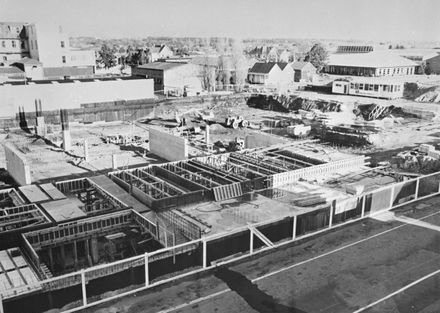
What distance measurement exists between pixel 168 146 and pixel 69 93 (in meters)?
16.5

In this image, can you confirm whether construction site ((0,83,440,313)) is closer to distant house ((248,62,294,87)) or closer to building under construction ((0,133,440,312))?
building under construction ((0,133,440,312))

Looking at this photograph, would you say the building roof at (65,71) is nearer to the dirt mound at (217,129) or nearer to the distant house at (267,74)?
the distant house at (267,74)

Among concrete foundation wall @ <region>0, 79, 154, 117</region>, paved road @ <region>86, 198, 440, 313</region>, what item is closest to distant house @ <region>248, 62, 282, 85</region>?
concrete foundation wall @ <region>0, 79, 154, 117</region>

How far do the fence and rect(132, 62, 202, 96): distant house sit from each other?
121ft

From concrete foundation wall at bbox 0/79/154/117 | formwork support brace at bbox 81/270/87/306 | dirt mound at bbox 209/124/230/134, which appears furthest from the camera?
concrete foundation wall at bbox 0/79/154/117

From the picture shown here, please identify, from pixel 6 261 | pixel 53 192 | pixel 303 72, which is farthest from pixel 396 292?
pixel 303 72

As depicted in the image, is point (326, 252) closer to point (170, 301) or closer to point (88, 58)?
point (170, 301)

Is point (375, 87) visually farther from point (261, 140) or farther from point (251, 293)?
point (251, 293)

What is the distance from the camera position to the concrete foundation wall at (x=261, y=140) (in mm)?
23969

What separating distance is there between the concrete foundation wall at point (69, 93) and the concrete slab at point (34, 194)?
63.8 feet

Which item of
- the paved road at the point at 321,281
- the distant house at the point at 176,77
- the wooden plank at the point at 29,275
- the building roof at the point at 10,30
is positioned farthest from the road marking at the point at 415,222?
the building roof at the point at 10,30

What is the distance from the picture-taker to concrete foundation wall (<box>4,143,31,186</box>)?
17.9m

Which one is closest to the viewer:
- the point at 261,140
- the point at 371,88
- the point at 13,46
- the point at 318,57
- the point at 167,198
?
the point at 167,198

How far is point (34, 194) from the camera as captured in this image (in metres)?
15.9
